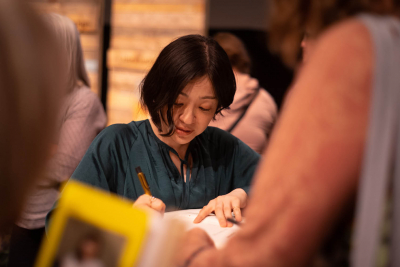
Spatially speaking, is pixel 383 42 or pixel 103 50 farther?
pixel 103 50

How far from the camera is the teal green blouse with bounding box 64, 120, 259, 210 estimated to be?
1.33 meters

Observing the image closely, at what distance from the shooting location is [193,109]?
1.36 metres

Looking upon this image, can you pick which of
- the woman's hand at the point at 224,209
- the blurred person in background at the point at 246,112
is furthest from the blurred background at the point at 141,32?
the woman's hand at the point at 224,209

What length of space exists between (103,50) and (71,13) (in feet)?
1.68

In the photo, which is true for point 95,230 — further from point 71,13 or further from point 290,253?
point 71,13

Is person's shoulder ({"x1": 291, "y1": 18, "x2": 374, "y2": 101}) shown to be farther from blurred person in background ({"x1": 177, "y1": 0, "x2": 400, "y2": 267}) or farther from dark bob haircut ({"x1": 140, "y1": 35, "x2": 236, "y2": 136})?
dark bob haircut ({"x1": 140, "y1": 35, "x2": 236, "y2": 136})

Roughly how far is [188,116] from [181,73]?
160 mm

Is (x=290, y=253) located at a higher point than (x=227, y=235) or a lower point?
higher

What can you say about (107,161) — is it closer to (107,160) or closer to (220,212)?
(107,160)

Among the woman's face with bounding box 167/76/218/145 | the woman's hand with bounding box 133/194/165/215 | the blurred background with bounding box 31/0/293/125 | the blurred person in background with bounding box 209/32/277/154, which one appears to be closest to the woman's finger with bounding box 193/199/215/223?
the woman's hand with bounding box 133/194/165/215

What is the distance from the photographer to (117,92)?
4.05 m

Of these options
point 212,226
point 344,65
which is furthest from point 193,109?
point 344,65

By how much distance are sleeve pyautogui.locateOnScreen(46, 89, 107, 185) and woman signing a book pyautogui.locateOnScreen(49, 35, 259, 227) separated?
48 centimetres

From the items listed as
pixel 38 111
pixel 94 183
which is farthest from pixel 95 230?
pixel 94 183
